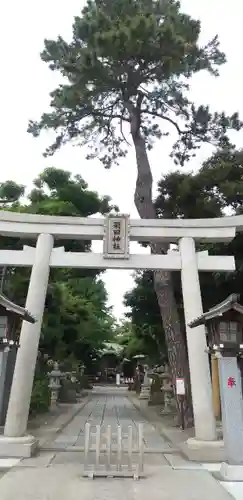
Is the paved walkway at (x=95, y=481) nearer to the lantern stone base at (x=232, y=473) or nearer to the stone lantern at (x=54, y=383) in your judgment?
the lantern stone base at (x=232, y=473)

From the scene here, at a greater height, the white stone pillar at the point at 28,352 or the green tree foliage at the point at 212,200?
the green tree foliage at the point at 212,200

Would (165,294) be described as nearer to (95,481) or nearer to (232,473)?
(232,473)

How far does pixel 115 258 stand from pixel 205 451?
15.6ft

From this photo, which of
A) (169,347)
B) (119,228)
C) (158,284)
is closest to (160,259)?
(119,228)

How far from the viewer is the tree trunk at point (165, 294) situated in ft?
40.5

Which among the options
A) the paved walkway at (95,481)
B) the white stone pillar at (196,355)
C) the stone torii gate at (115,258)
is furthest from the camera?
the stone torii gate at (115,258)

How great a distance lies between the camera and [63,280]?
23562 mm

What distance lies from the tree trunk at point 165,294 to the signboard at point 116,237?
2875 millimetres

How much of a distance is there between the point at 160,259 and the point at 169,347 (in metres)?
3.59

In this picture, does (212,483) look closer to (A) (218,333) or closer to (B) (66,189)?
(A) (218,333)

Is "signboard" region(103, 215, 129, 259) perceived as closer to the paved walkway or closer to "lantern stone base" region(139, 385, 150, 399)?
the paved walkway

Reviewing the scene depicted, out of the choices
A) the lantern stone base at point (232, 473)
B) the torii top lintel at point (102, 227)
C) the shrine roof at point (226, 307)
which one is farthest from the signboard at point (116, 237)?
the lantern stone base at point (232, 473)

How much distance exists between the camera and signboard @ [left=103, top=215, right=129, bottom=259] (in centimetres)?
1041

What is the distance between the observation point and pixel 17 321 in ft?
31.2
